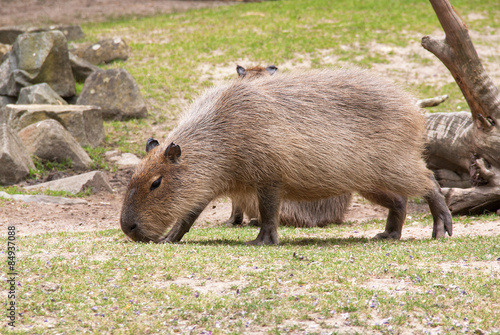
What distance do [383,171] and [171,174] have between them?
197cm

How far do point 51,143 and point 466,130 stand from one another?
654 cm

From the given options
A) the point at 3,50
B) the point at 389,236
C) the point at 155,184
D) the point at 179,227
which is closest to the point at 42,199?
the point at 179,227

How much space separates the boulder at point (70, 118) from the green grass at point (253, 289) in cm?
619

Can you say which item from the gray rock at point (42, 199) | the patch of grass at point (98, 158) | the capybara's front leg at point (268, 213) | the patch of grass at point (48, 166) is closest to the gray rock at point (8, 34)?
the patch of grass at point (98, 158)

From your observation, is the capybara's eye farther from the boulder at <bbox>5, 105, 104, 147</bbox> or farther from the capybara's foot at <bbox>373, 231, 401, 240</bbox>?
the boulder at <bbox>5, 105, 104, 147</bbox>

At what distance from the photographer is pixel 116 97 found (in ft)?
40.8

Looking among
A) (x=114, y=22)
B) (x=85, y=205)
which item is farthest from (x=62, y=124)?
(x=114, y=22)

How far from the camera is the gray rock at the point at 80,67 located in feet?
45.4

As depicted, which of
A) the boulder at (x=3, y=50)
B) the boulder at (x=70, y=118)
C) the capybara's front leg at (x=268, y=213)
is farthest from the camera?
the boulder at (x=3, y=50)

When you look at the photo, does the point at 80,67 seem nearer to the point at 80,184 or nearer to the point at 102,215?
the point at 80,184

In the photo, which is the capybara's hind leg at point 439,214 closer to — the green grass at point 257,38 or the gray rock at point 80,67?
the green grass at point 257,38

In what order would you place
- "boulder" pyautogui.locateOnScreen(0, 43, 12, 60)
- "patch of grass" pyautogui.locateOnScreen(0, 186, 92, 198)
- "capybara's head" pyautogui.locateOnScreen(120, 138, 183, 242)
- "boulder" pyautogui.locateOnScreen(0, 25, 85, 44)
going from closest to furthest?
"capybara's head" pyautogui.locateOnScreen(120, 138, 183, 242) → "patch of grass" pyautogui.locateOnScreen(0, 186, 92, 198) → "boulder" pyautogui.locateOnScreen(0, 43, 12, 60) → "boulder" pyautogui.locateOnScreen(0, 25, 85, 44)

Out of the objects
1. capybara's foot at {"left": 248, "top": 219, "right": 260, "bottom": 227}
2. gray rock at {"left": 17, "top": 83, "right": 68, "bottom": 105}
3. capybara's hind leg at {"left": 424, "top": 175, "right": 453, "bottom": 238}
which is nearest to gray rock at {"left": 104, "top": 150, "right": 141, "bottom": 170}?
gray rock at {"left": 17, "top": 83, "right": 68, "bottom": 105}

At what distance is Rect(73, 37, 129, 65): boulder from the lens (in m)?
15.1
